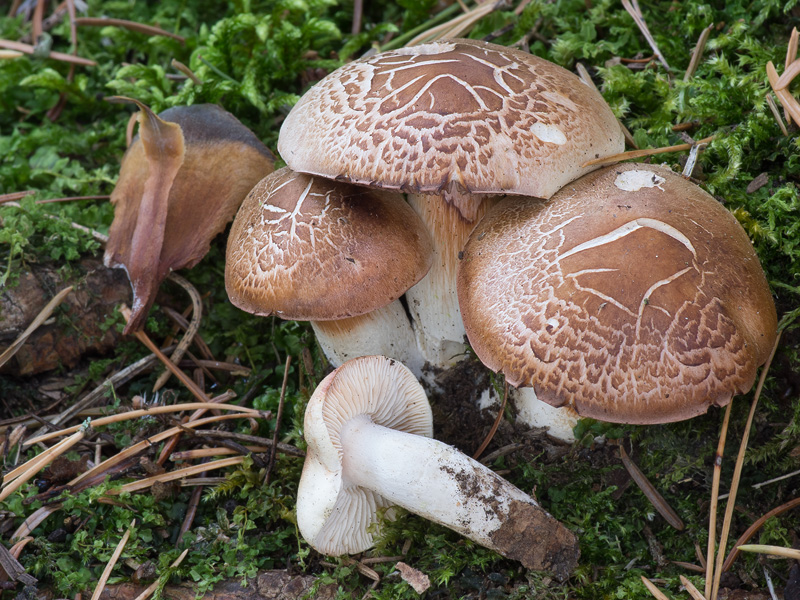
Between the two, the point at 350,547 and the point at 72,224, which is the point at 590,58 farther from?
the point at 72,224

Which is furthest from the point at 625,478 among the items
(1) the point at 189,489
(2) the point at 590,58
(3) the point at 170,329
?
(3) the point at 170,329

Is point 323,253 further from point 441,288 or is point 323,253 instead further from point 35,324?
point 35,324

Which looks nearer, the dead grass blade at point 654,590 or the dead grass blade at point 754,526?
the dead grass blade at point 654,590

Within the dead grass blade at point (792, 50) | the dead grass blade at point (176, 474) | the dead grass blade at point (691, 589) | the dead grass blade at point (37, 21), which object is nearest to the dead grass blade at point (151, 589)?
the dead grass blade at point (176, 474)

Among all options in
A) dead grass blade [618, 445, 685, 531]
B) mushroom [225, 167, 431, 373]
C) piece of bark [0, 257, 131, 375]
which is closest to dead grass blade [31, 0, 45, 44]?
piece of bark [0, 257, 131, 375]

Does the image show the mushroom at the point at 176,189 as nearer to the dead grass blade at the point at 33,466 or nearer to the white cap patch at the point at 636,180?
the dead grass blade at the point at 33,466

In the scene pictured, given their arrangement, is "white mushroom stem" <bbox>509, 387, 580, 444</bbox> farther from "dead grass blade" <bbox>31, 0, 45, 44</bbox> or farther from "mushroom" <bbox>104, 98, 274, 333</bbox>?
"dead grass blade" <bbox>31, 0, 45, 44</bbox>
